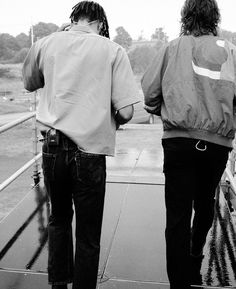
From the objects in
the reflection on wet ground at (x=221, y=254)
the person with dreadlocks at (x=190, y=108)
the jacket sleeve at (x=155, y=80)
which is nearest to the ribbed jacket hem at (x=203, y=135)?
the person with dreadlocks at (x=190, y=108)

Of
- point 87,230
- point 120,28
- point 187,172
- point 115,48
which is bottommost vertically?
point 87,230

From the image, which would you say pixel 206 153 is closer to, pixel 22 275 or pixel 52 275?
pixel 52 275

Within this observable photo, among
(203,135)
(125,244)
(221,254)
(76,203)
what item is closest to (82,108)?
(76,203)

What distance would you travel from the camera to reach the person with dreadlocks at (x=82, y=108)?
1.81 meters

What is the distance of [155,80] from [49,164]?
0.70 metres

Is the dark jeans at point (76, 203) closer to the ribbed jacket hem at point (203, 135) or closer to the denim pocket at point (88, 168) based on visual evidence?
the denim pocket at point (88, 168)

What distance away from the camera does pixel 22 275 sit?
2.39m

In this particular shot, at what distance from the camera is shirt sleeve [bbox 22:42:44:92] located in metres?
1.93

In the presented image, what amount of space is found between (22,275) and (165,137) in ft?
4.16

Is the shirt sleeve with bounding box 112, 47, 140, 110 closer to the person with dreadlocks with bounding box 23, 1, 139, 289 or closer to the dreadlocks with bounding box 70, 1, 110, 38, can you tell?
the person with dreadlocks with bounding box 23, 1, 139, 289

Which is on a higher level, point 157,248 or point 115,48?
point 115,48

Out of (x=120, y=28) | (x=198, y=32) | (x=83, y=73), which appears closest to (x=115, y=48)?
(x=83, y=73)

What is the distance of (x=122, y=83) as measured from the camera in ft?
6.09

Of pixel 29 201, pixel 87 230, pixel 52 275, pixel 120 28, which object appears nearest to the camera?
pixel 87 230
